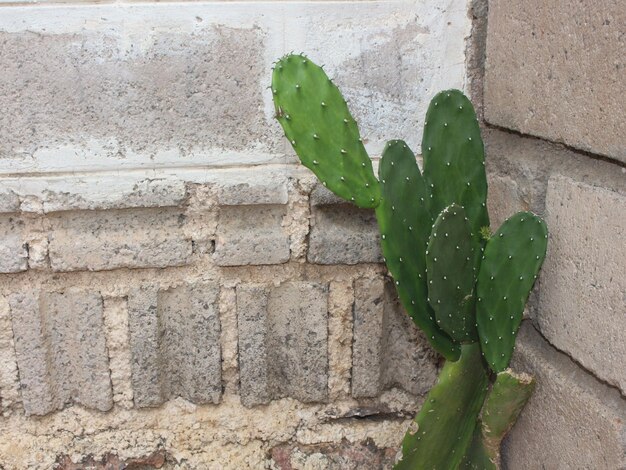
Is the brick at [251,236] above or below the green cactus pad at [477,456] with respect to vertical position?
above

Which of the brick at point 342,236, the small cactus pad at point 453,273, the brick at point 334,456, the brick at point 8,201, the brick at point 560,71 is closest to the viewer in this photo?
the brick at point 560,71

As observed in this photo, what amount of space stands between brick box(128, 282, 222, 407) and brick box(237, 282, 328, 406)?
0.06 metres

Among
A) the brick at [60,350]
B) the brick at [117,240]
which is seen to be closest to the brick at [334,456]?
the brick at [60,350]

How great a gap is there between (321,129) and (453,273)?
350 mm

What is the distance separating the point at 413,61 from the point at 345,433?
0.85m

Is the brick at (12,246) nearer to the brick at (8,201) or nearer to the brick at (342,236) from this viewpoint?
the brick at (8,201)

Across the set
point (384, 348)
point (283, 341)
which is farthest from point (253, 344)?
point (384, 348)

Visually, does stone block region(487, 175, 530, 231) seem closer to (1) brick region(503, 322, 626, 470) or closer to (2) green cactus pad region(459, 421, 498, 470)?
(1) brick region(503, 322, 626, 470)

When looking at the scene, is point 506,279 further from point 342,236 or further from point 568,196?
point 342,236

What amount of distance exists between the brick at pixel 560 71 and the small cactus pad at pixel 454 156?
4.3 inches

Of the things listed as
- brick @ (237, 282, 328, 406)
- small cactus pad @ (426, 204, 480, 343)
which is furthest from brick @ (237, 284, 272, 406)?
small cactus pad @ (426, 204, 480, 343)

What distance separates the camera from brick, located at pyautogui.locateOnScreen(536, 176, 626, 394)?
1190 mm

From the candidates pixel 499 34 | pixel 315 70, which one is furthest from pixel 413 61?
pixel 315 70

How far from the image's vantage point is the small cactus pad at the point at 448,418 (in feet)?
4.89
